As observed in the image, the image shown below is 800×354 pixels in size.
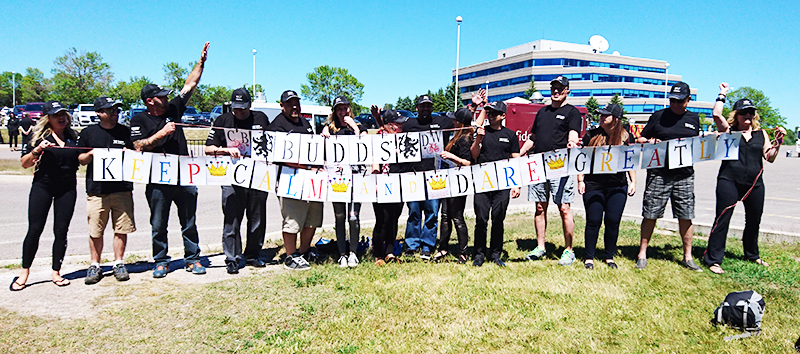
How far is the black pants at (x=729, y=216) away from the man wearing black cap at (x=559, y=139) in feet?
5.52

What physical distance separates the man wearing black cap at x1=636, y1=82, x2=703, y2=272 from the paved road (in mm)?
3696

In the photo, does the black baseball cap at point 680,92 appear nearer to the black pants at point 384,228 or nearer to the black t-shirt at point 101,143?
the black pants at point 384,228

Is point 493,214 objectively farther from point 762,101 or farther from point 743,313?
point 762,101

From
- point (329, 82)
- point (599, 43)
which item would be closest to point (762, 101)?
point (599, 43)

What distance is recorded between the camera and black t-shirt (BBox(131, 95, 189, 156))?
19.3ft

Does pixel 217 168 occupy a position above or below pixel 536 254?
above

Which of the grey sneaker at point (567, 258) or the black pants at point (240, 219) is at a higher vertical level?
the black pants at point (240, 219)

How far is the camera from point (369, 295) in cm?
516

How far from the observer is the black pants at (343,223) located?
21.0 ft

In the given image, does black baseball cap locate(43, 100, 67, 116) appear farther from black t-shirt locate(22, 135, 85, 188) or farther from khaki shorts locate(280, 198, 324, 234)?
khaki shorts locate(280, 198, 324, 234)

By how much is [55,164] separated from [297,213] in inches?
101

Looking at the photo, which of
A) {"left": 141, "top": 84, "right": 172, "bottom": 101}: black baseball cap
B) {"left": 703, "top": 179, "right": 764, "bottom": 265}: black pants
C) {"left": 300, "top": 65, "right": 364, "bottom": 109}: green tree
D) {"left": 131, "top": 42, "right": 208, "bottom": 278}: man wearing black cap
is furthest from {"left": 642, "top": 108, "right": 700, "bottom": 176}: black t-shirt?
{"left": 300, "top": 65, "right": 364, "bottom": 109}: green tree

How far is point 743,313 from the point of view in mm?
4250

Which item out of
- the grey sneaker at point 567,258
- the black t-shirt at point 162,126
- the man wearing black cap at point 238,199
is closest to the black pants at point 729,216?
the grey sneaker at point 567,258
